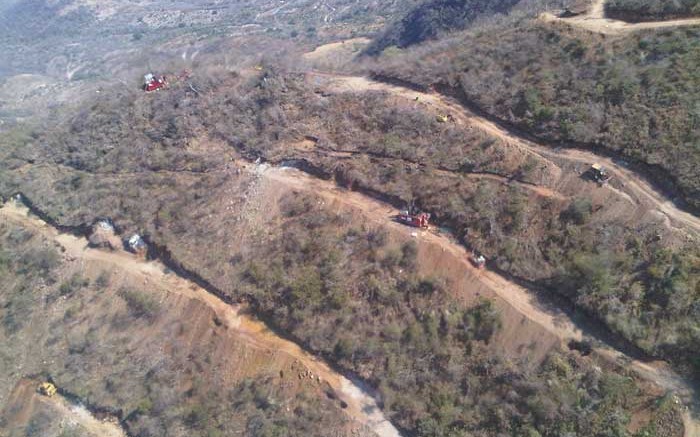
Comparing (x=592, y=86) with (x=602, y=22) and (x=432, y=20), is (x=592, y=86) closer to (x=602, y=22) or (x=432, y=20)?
(x=602, y=22)

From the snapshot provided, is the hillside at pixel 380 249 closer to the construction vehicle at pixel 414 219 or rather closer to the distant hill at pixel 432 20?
the construction vehicle at pixel 414 219

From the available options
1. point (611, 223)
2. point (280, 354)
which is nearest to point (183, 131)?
point (280, 354)

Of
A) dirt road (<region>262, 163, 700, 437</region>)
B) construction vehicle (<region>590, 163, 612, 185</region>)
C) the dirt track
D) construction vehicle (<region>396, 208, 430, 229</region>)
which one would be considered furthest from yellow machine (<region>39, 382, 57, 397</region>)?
construction vehicle (<region>590, 163, 612, 185</region>)

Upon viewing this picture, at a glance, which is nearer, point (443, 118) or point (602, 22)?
point (443, 118)

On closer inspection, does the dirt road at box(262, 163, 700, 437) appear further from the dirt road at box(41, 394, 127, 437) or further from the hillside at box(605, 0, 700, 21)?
the hillside at box(605, 0, 700, 21)

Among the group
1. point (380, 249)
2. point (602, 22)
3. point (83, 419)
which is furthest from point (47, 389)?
Result: point (602, 22)

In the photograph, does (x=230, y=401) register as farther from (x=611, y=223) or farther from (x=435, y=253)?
(x=611, y=223)
